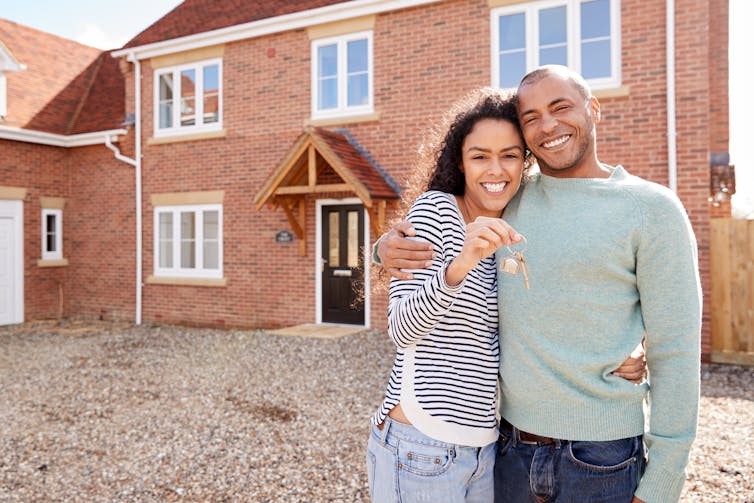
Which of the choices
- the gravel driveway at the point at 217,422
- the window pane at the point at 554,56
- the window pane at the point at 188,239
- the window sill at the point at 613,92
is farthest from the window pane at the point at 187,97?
the window sill at the point at 613,92

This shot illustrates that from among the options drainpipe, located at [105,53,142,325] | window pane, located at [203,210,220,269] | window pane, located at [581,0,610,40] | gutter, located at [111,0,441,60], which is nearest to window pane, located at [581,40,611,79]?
window pane, located at [581,0,610,40]

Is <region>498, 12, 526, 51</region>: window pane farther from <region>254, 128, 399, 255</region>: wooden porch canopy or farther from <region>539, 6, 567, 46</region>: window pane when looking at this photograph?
<region>254, 128, 399, 255</region>: wooden porch canopy

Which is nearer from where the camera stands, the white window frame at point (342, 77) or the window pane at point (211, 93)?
the white window frame at point (342, 77)

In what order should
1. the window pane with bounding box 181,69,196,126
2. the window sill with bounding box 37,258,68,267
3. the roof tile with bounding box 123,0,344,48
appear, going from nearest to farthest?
the roof tile with bounding box 123,0,344,48 → the window pane with bounding box 181,69,196,126 → the window sill with bounding box 37,258,68,267

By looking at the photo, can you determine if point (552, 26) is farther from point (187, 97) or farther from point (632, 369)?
point (632, 369)

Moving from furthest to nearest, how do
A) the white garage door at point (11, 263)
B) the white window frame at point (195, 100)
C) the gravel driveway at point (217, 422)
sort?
the white garage door at point (11, 263) < the white window frame at point (195, 100) < the gravel driveway at point (217, 422)

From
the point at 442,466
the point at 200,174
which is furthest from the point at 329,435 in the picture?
the point at 200,174

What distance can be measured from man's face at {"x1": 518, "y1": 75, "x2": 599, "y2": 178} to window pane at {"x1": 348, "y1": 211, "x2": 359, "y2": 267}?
8.90 metres

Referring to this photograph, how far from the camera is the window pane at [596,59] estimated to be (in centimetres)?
877

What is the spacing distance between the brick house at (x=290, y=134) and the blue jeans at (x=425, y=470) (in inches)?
306

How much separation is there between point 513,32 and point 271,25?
4593 millimetres

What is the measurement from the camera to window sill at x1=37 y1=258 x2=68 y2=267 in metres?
13.8

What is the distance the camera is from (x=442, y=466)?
5.24 ft

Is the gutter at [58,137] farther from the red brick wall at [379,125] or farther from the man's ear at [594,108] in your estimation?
the man's ear at [594,108]
